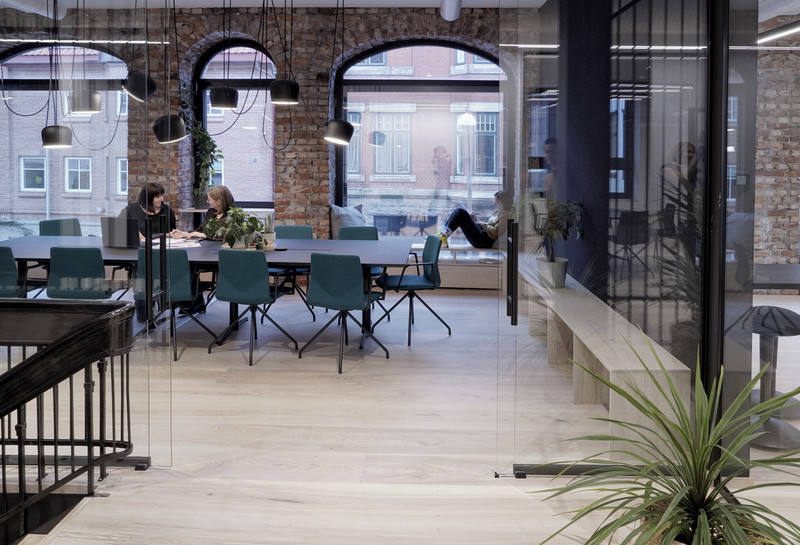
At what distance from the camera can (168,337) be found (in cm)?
398

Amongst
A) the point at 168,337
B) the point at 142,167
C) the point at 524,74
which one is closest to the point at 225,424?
the point at 168,337

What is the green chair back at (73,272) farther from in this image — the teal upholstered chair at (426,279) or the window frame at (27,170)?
the teal upholstered chair at (426,279)

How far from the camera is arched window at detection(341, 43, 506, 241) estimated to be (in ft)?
33.8

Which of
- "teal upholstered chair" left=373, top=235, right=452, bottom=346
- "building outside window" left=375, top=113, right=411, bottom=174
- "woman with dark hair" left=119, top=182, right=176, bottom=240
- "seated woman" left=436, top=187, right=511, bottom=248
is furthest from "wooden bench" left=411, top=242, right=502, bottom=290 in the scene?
"woman with dark hair" left=119, top=182, right=176, bottom=240

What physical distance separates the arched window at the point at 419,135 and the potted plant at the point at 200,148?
1.68m

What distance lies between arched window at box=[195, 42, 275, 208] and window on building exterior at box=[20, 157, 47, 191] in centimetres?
649

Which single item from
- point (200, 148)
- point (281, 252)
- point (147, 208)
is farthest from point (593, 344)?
point (200, 148)

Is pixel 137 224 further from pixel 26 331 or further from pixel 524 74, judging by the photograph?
pixel 524 74

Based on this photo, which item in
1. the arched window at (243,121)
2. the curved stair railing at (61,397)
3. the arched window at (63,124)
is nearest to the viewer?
the curved stair railing at (61,397)

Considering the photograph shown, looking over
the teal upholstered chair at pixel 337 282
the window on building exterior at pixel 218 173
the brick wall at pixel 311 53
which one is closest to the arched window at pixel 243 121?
the window on building exterior at pixel 218 173

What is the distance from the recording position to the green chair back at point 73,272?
12.3 ft

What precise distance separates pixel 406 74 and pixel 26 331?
738cm

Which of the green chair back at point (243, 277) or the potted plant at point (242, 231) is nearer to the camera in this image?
the green chair back at point (243, 277)

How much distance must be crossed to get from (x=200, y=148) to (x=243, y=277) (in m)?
4.60
